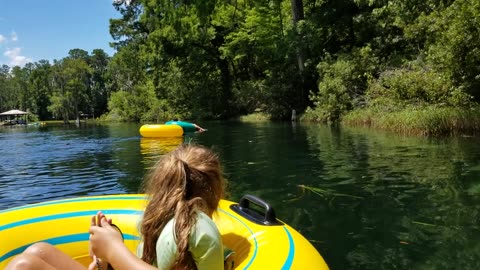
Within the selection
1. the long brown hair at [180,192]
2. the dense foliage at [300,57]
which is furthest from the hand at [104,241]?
the dense foliage at [300,57]

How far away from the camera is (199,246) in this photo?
203 cm

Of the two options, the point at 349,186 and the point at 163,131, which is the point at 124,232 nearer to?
the point at 349,186

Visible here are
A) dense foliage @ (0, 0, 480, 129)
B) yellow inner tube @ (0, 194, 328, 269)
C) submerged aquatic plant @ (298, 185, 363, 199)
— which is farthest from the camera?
dense foliage @ (0, 0, 480, 129)

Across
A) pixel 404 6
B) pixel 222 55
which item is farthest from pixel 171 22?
pixel 404 6

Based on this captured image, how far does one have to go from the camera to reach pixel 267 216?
126 inches

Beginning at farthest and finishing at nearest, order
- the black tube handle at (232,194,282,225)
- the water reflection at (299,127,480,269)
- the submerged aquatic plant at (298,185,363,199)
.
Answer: the submerged aquatic plant at (298,185,363,199) → the water reflection at (299,127,480,269) → the black tube handle at (232,194,282,225)

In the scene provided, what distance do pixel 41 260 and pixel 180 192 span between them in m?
0.89

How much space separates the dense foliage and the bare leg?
37.6 ft

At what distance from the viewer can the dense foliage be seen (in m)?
13.4

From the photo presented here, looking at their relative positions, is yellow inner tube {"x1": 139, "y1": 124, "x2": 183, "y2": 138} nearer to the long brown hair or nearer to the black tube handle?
the black tube handle

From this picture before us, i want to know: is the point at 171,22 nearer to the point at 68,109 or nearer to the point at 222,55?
the point at 222,55

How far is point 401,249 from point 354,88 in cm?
1797

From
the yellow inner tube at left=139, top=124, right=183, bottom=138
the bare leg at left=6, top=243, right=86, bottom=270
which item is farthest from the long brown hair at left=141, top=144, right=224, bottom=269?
the yellow inner tube at left=139, top=124, right=183, bottom=138

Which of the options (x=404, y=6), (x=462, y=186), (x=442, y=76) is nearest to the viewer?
(x=462, y=186)
